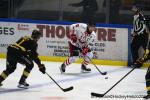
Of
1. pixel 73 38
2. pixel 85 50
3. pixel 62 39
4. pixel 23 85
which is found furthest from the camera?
pixel 62 39

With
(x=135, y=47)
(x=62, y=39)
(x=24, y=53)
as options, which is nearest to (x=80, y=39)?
(x=135, y=47)

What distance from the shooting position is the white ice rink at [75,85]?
327 inches

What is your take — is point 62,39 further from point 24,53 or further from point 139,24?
point 24,53

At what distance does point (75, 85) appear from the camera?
9344 mm

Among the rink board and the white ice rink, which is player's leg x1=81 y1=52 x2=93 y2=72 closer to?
the white ice rink

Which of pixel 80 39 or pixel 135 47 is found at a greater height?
pixel 80 39

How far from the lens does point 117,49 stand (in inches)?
468

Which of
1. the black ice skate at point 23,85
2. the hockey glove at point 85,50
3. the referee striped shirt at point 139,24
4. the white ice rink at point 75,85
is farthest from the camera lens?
the referee striped shirt at point 139,24

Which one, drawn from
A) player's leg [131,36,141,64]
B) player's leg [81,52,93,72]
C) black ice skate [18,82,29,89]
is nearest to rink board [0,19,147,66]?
player's leg [131,36,141,64]

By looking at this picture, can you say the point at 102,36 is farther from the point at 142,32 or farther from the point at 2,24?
the point at 2,24

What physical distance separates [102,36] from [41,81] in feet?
9.03

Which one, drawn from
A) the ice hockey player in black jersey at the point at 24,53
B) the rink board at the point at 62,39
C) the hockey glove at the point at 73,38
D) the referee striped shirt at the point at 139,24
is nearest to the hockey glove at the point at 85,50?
the hockey glove at the point at 73,38

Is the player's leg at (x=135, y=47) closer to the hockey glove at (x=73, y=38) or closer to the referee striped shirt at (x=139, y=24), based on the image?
the referee striped shirt at (x=139, y=24)

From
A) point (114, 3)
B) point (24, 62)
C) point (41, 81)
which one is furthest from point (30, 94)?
point (114, 3)
